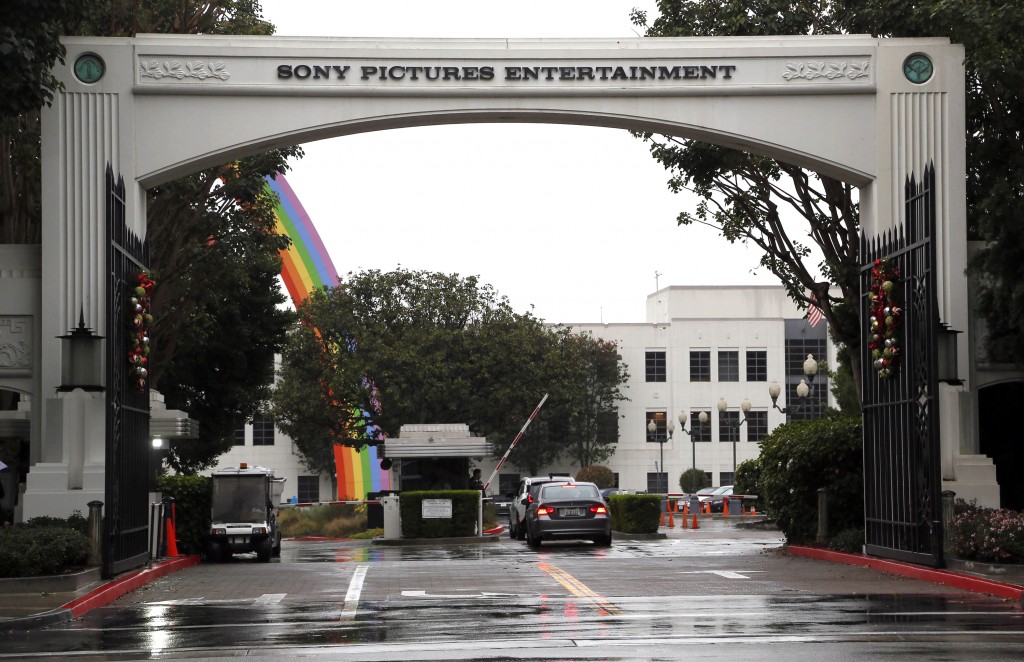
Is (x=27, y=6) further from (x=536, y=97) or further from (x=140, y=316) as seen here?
(x=536, y=97)

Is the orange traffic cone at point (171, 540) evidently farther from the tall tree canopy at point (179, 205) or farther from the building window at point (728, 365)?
the building window at point (728, 365)

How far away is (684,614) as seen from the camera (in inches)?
551

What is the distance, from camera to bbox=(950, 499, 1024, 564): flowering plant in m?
17.3

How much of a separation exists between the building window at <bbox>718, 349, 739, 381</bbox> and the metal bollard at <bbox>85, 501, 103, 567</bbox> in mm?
60445

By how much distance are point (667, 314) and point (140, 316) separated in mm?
62679

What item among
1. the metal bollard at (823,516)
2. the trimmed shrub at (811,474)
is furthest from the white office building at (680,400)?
the metal bollard at (823,516)

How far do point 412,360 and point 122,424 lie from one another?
35.8 metres

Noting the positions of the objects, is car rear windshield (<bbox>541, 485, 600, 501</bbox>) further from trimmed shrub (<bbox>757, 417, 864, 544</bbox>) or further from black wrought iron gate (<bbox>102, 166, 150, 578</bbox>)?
black wrought iron gate (<bbox>102, 166, 150, 578</bbox>)

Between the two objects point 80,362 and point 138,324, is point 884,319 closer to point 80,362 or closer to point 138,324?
point 138,324

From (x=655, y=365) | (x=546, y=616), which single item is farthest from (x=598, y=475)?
(x=546, y=616)

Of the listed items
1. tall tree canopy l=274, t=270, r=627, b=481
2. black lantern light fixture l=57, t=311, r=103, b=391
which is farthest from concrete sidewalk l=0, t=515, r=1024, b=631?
tall tree canopy l=274, t=270, r=627, b=481

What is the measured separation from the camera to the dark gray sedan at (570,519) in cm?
3022

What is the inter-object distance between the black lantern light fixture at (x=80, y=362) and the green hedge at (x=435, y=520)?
1565 centimetres

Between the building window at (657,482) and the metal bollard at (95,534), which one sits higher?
the metal bollard at (95,534)
